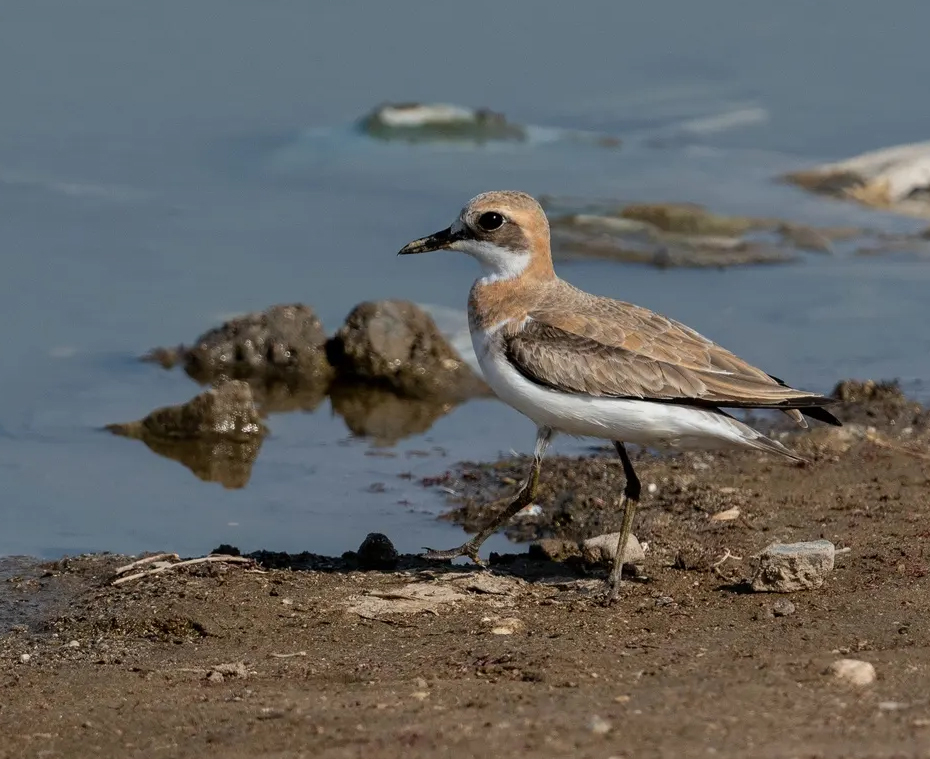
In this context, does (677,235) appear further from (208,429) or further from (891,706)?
(891,706)

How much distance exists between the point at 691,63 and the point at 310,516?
11.3 metres

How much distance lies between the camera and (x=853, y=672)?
5.64m

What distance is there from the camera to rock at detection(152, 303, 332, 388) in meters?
11.9

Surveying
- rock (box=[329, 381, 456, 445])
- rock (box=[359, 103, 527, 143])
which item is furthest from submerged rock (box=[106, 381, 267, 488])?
rock (box=[359, 103, 527, 143])

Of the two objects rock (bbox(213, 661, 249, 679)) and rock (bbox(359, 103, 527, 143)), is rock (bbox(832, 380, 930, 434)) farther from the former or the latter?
rock (bbox(359, 103, 527, 143))

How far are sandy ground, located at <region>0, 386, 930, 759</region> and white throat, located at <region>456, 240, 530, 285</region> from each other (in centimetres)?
146

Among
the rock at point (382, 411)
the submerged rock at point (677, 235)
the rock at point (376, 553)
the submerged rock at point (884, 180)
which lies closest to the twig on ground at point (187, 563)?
the rock at point (376, 553)

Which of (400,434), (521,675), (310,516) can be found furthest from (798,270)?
(521,675)

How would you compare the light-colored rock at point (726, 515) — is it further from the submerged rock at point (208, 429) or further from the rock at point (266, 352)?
the rock at point (266, 352)

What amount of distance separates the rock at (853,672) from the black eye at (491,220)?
316 cm

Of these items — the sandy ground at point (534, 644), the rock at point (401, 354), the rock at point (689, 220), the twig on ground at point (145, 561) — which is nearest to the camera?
the sandy ground at point (534, 644)

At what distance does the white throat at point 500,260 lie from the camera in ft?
26.3

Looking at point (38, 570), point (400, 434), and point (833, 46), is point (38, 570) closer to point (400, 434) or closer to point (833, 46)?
point (400, 434)

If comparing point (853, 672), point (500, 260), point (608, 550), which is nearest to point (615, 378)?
point (608, 550)
